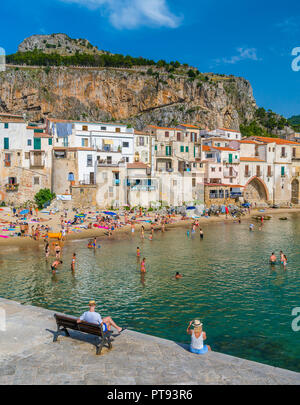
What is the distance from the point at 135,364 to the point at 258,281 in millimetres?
15757

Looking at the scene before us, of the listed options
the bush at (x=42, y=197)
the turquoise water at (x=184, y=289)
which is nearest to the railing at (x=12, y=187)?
the bush at (x=42, y=197)

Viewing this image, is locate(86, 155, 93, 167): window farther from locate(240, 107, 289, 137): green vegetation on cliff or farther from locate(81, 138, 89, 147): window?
locate(240, 107, 289, 137): green vegetation on cliff

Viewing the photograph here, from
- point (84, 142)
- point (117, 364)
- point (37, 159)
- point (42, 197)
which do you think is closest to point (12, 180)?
point (37, 159)

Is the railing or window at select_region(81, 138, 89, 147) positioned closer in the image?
the railing

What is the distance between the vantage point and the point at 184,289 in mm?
20547

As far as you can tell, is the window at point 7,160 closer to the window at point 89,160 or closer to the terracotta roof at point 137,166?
the window at point 89,160

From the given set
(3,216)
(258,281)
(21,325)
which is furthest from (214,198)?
(21,325)

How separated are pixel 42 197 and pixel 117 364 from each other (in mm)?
46489

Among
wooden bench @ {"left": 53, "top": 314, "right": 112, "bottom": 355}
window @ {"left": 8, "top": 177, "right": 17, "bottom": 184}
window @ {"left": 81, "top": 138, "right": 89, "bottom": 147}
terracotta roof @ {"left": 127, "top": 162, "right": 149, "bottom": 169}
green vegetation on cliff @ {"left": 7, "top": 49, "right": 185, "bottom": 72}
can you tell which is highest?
green vegetation on cliff @ {"left": 7, "top": 49, "right": 185, "bottom": 72}

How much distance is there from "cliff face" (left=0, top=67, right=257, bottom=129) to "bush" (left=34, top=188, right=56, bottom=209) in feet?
197

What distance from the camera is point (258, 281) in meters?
22.4

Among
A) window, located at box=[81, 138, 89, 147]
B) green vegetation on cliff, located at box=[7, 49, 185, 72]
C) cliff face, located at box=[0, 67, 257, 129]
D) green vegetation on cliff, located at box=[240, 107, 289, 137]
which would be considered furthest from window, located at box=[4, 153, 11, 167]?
green vegetation on cliff, located at box=[7, 49, 185, 72]

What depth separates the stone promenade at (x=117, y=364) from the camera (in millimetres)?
7922

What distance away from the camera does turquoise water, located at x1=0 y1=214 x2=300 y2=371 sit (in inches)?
559
